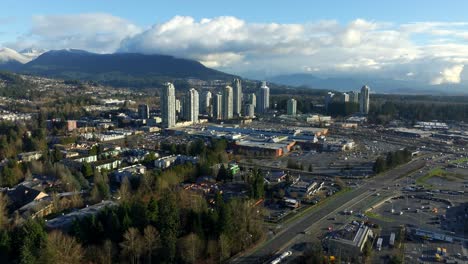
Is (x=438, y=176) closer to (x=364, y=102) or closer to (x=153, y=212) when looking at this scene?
(x=153, y=212)

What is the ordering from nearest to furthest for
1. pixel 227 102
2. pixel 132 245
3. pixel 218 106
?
pixel 132 245 < pixel 227 102 < pixel 218 106

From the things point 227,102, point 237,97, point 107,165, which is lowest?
point 107,165

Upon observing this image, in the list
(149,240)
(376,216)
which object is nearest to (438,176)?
(376,216)

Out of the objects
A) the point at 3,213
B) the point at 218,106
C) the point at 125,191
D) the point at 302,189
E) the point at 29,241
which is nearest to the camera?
the point at 29,241

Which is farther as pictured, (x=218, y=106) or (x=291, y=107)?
(x=291, y=107)

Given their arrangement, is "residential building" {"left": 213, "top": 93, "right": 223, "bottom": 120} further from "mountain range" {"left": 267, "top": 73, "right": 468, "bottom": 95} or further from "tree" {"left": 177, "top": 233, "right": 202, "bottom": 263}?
"mountain range" {"left": 267, "top": 73, "right": 468, "bottom": 95}

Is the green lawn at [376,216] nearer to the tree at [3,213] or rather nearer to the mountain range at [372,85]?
the tree at [3,213]

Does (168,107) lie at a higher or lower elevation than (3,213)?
higher

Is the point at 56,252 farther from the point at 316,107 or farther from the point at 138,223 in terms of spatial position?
the point at 316,107
